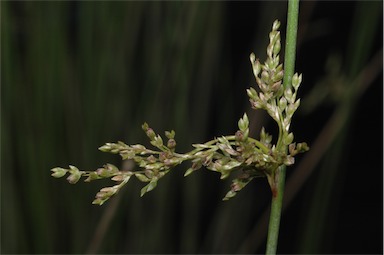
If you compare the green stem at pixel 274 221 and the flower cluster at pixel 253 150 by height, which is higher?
the flower cluster at pixel 253 150

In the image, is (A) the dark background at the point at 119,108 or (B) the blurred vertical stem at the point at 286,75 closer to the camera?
(B) the blurred vertical stem at the point at 286,75

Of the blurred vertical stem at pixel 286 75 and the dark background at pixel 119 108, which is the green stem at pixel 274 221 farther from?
the dark background at pixel 119 108

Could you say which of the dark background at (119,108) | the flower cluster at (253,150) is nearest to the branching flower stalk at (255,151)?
the flower cluster at (253,150)

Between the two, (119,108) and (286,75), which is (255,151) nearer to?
(286,75)

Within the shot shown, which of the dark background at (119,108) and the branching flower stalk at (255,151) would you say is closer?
the branching flower stalk at (255,151)

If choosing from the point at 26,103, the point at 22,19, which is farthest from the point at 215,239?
the point at 22,19

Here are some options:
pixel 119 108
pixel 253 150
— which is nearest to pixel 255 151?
pixel 253 150

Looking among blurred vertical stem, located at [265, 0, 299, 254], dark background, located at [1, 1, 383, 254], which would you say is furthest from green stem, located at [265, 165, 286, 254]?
dark background, located at [1, 1, 383, 254]

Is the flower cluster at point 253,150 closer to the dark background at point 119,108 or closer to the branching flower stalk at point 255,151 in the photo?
the branching flower stalk at point 255,151
